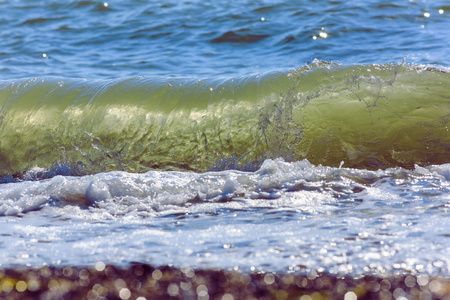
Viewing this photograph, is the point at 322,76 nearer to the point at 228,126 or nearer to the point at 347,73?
the point at 347,73

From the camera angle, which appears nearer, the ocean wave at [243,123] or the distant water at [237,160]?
the distant water at [237,160]

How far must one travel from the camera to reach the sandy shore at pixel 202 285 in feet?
4.44

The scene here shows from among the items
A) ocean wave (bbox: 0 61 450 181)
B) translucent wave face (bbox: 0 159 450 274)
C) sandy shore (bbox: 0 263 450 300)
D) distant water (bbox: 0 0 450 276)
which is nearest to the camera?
sandy shore (bbox: 0 263 450 300)

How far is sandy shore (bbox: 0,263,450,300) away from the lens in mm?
1354

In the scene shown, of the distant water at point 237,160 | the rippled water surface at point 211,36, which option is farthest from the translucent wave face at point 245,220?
the rippled water surface at point 211,36

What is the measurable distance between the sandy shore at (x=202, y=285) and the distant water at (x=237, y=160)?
0.06 meters

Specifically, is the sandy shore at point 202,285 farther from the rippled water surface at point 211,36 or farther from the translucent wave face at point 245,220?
the rippled water surface at point 211,36

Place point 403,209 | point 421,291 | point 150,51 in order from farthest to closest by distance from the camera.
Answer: point 150,51
point 403,209
point 421,291

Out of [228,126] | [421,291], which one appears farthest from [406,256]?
[228,126]

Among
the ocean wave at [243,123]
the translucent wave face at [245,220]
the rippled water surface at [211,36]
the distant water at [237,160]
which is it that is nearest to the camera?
the translucent wave face at [245,220]

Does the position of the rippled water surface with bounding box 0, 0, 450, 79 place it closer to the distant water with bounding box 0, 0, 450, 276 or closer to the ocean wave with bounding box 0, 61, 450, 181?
the distant water with bounding box 0, 0, 450, 276

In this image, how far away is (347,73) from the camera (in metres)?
3.68

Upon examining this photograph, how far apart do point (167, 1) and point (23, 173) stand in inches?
266

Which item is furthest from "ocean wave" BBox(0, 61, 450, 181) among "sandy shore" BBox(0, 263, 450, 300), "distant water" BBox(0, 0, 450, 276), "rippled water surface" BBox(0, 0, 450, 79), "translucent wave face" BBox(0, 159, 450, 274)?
"rippled water surface" BBox(0, 0, 450, 79)
